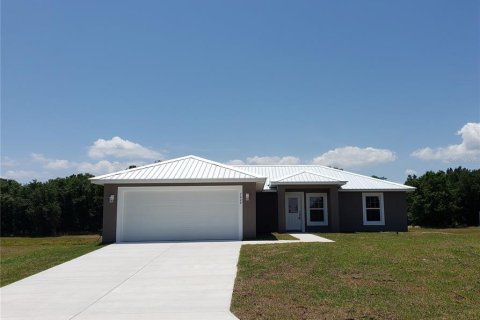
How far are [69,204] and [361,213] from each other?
30.9 meters

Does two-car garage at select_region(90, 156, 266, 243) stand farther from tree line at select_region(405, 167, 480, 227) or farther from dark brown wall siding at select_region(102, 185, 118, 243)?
tree line at select_region(405, 167, 480, 227)

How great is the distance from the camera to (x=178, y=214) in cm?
1850

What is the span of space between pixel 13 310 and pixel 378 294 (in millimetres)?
6664

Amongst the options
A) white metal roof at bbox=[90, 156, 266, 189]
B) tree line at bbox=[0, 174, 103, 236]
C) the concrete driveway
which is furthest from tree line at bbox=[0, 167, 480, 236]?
the concrete driveway

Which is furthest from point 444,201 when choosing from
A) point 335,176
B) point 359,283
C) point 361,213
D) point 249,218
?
point 359,283

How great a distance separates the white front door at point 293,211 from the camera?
76.3 feet

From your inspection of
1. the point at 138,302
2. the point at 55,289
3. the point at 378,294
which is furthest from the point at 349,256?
the point at 55,289

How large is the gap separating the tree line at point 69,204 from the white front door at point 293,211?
64.3 ft

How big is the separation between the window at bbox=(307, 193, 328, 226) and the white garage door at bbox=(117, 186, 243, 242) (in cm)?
637

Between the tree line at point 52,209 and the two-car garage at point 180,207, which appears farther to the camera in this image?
the tree line at point 52,209

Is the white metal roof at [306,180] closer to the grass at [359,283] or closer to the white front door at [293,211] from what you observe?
the white front door at [293,211]

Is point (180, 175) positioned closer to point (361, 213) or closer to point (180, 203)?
point (180, 203)

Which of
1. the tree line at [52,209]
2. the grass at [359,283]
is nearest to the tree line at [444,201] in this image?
the grass at [359,283]

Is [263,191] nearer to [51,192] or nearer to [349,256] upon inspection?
[349,256]
